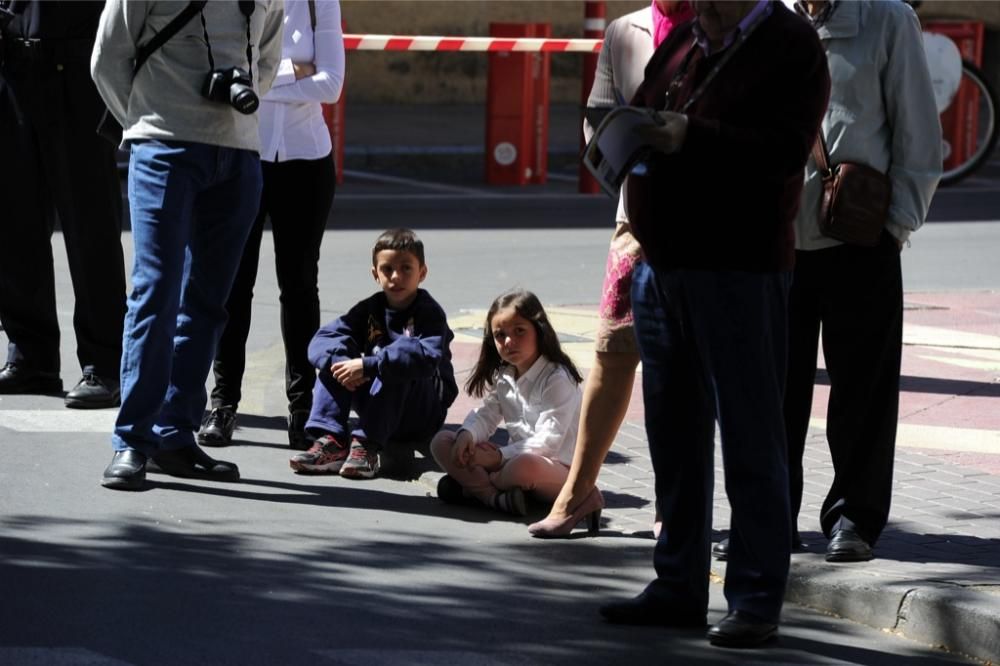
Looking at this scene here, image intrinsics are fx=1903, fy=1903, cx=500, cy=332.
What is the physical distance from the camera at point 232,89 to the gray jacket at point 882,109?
1878 mm

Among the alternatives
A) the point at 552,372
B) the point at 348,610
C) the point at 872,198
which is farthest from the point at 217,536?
the point at 872,198

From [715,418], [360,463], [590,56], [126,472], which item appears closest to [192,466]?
[126,472]

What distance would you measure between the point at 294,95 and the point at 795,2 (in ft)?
7.21

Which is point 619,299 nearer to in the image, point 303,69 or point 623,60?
point 623,60

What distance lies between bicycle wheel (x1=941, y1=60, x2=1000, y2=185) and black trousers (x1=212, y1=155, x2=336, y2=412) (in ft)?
39.3

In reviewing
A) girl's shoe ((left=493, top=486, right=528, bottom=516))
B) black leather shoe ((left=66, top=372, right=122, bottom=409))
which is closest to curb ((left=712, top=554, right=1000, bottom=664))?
girl's shoe ((left=493, top=486, right=528, bottom=516))

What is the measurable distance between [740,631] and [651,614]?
0.96 feet

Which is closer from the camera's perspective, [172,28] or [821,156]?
[821,156]

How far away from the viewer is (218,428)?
7316 millimetres

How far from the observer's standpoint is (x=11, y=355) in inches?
320

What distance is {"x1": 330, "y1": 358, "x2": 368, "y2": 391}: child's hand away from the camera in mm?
6703

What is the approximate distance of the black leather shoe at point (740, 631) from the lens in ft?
16.0

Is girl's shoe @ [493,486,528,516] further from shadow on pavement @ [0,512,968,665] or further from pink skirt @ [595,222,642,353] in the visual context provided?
pink skirt @ [595,222,642,353]

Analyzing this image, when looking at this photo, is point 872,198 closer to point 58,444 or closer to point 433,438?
point 433,438
